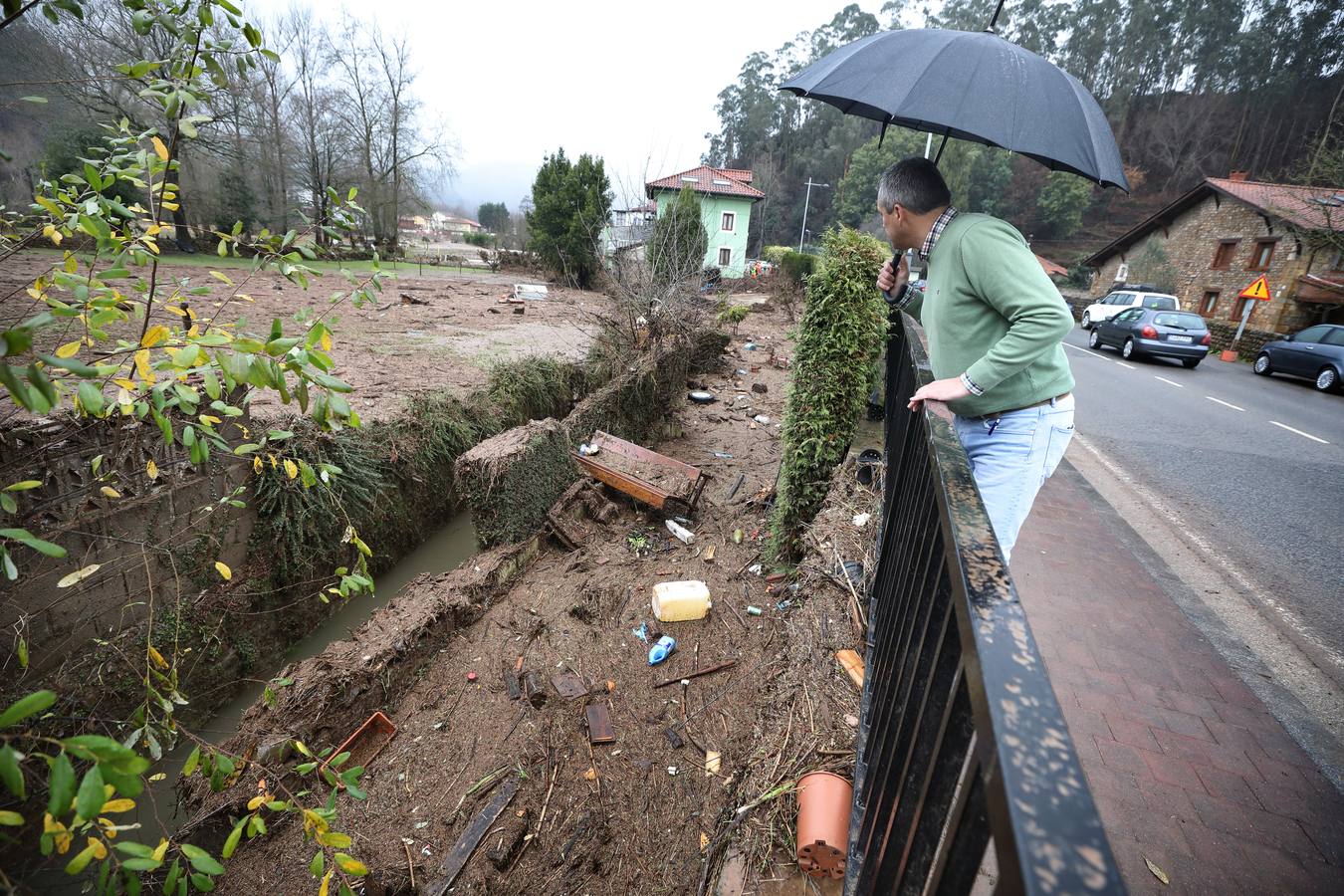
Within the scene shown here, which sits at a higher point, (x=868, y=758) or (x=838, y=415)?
(x=838, y=415)

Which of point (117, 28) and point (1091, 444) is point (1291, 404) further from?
point (117, 28)

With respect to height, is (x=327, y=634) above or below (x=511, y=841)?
below

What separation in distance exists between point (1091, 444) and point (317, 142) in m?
38.8

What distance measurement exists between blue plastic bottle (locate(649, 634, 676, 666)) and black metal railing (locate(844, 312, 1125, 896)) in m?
2.05

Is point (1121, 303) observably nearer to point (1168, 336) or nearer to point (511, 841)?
point (1168, 336)

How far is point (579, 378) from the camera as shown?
31.2ft

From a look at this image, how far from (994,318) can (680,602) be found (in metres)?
2.98

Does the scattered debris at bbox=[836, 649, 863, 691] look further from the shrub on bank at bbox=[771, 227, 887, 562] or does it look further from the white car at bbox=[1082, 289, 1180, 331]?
the white car at bbox=[1082, 289, 1180, 331]

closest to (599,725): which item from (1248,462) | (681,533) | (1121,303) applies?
(681,533)

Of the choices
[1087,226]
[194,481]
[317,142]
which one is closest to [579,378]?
[194,481]

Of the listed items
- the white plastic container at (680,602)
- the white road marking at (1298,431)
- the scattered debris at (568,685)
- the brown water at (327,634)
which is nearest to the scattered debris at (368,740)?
the scattered debris at (568,685)

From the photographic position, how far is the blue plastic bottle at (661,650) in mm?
4074

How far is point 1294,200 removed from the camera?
827 inches

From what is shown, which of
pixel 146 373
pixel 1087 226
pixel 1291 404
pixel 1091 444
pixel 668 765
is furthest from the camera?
pixel 1087 226
